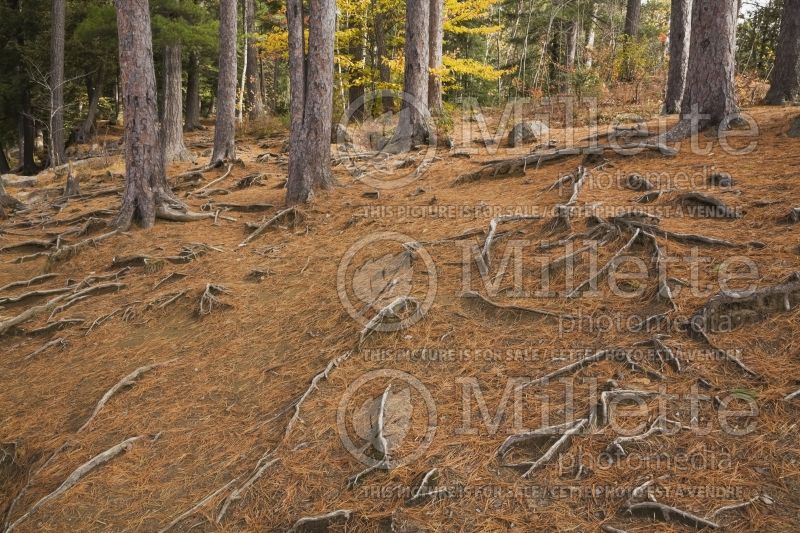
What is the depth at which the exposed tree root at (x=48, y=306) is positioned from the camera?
574 centimetres

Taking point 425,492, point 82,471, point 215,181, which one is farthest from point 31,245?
point 425,492

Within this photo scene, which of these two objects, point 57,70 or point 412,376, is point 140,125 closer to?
point 412,376

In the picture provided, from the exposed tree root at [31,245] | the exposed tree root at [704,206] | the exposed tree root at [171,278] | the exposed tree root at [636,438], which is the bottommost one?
the exposed tree root at [636,438]

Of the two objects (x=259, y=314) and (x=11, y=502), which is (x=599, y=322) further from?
(x=11, y=502)

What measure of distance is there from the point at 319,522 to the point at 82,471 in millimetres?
1901

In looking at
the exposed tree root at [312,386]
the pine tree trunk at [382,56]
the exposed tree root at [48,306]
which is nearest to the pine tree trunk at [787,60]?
the pine tree trunk at [382,56]

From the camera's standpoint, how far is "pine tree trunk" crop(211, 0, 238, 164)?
12.3 m

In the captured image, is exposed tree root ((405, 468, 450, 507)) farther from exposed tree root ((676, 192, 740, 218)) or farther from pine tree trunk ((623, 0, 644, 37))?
pine tree trunk ((623, 0, 644, 37))

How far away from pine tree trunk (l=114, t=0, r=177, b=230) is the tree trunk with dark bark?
7.14 ft

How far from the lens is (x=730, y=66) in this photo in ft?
24.0

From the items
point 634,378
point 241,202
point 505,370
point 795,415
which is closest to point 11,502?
point 505,370

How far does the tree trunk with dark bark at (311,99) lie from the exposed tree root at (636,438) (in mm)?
6573

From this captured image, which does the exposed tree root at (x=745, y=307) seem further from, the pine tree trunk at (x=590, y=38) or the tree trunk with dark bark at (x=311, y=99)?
the pine tree trunk at (x=590, y=38)

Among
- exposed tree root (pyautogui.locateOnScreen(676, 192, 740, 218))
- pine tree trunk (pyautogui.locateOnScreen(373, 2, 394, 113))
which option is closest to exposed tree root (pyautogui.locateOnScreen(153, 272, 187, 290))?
exposed tree root (pyautogui.locateOnScreen(676, 192, 740, 218))
